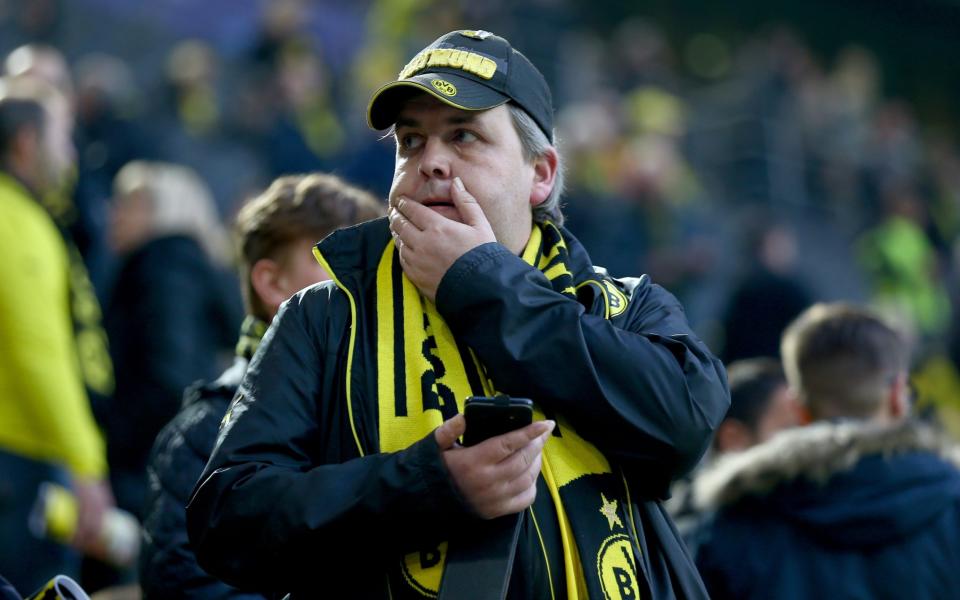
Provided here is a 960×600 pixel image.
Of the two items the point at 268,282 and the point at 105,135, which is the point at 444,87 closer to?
the point at 268,282

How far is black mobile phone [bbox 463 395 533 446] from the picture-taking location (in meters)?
2.26

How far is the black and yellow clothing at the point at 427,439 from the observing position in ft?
7.76

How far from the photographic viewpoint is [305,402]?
8.32 feet

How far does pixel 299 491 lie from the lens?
2371 mm

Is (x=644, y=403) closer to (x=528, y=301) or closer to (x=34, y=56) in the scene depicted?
(x=528, y=301)

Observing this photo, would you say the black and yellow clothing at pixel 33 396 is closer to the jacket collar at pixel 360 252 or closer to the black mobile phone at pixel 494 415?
the jacket collar at pixel 360 252

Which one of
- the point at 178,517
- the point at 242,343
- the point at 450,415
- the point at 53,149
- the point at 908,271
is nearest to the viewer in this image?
the point at 450,415

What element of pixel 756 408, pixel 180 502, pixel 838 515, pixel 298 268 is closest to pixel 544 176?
pixel 298 268

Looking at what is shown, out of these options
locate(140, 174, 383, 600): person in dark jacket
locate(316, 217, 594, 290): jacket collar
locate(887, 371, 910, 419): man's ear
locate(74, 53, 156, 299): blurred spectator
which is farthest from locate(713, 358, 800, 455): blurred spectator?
locate(74, 53, 156, 299): blurred spectator

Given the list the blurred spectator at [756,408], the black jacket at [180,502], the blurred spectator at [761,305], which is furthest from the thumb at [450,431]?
the blurred spectator at [761,305]

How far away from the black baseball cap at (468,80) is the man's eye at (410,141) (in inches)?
1.7

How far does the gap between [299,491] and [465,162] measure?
0.75 m

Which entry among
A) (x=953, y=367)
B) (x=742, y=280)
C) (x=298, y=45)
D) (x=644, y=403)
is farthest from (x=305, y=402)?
(x=953, y=367)

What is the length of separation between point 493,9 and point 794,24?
832 cm
